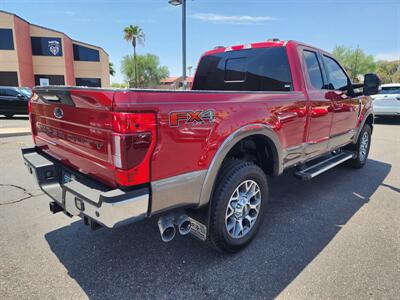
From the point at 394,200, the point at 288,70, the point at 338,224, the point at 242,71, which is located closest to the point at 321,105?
the point at 288,70

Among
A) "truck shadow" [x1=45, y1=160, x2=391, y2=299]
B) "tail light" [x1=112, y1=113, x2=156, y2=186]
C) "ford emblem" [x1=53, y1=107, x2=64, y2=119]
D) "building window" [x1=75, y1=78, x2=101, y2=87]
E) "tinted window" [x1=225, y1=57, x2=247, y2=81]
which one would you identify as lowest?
"truck shadow" [x1=45, y1=160, x2=391, y2=299]

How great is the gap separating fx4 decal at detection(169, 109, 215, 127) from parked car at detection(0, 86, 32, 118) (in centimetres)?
1470

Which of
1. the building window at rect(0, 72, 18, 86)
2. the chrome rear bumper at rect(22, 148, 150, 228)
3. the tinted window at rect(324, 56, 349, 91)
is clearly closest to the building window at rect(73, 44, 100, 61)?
the building window at rect(0, 72, 18, 86)

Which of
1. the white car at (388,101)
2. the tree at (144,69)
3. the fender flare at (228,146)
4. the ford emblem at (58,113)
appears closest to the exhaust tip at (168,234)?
the fender flare at (228,146)

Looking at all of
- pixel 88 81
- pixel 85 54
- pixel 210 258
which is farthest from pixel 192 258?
pixel 85 54

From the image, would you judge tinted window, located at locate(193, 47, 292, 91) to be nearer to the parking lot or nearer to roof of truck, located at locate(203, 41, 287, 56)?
roof of truck, located at locate(203, 41, 287, 56)

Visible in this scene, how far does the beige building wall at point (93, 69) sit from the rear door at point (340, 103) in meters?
31.0

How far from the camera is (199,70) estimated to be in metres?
4.47

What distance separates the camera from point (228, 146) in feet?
7.60

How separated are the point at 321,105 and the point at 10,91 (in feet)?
48.6

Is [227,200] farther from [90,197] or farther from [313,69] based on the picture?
[313,69]

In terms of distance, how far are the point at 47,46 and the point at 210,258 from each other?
107 ft

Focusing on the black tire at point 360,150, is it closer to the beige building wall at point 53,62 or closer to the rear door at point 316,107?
the rear door at point 316,107

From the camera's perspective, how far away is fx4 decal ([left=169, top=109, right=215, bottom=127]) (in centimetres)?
187
